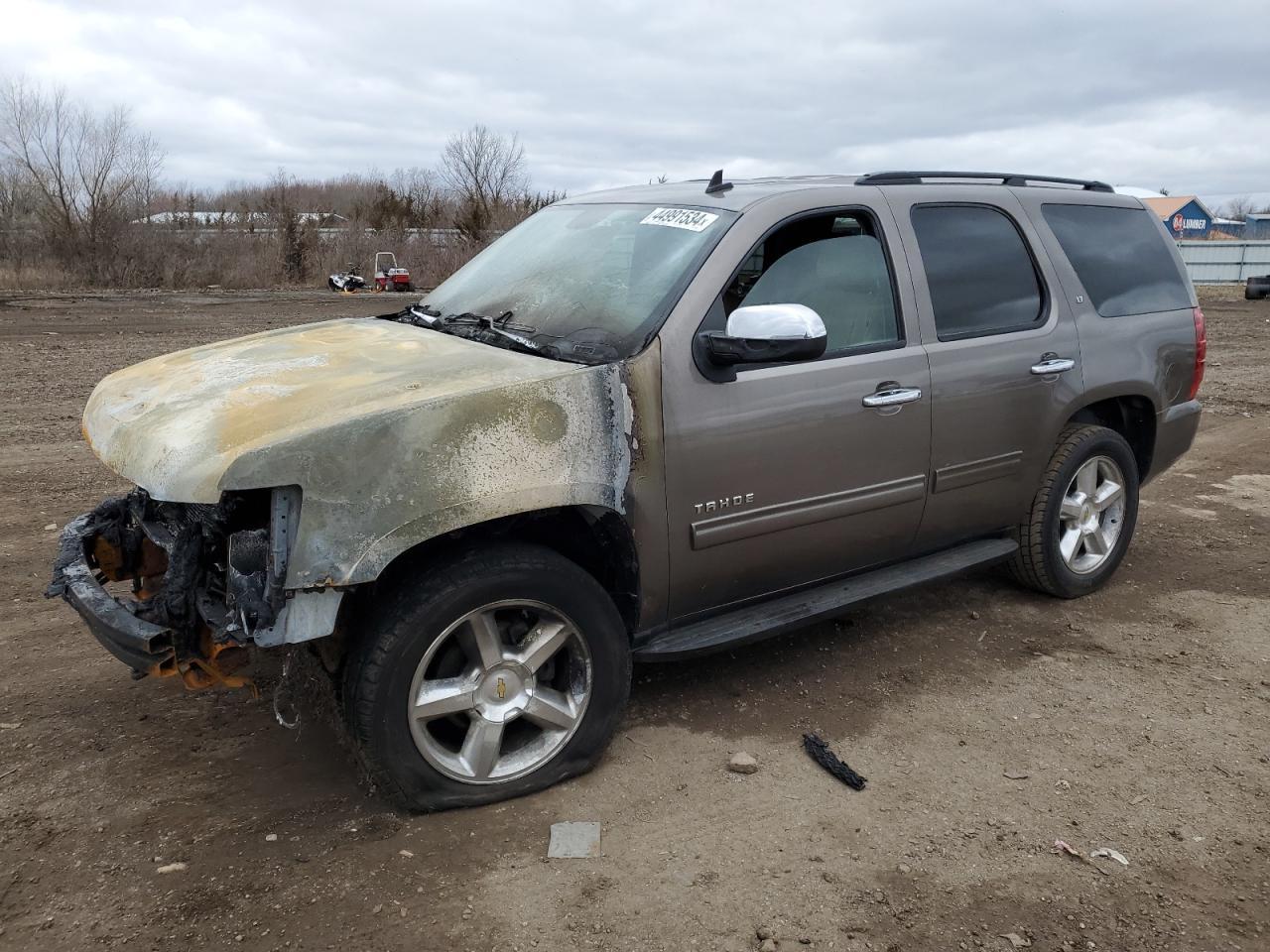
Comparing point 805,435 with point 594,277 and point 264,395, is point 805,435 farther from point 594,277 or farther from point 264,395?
point 264,395

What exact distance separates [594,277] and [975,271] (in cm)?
170

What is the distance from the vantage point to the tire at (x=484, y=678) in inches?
116

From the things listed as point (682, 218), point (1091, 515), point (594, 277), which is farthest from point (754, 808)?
point (1091, 515)

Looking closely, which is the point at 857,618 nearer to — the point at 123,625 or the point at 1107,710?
the point at 1107,710

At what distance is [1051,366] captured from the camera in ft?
14.6

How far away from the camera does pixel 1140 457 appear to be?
17.3ft

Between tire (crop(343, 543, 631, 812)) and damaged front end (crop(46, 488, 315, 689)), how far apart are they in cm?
35

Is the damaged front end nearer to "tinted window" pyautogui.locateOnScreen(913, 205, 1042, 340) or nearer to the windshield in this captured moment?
the windshield

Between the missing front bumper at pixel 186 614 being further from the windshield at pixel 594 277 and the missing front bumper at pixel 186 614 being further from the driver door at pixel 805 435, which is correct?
the driver door at pixel 805 435

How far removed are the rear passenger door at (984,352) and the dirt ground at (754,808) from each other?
752 millimetres

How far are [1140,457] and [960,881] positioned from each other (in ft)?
10.4

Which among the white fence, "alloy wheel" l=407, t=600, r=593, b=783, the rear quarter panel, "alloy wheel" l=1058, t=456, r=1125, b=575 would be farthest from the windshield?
the white fence

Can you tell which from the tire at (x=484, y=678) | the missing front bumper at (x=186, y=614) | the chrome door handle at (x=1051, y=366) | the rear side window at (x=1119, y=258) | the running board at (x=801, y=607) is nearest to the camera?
the missing front bumper at (x=186, y=614)

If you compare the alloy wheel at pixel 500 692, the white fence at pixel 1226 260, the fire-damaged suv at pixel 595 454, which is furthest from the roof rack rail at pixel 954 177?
the white fence at pixel 1226 260
